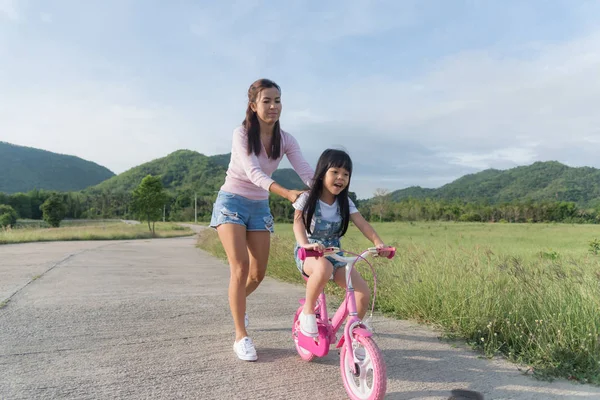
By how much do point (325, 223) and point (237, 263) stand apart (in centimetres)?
80

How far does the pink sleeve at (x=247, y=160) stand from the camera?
292 cm

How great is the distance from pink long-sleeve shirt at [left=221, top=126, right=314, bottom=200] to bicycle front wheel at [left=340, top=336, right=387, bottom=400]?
1.21 meters

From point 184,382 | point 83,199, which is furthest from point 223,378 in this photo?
point 83,199

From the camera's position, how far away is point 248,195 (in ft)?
10.9

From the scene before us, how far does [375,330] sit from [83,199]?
12073 centimetres

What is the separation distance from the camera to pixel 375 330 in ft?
13.6

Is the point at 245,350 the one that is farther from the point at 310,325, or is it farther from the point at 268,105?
the point at 268,105

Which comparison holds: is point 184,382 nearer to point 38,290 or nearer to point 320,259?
point 320,259

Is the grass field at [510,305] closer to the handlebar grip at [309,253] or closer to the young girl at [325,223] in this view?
the young girl at [325,223]

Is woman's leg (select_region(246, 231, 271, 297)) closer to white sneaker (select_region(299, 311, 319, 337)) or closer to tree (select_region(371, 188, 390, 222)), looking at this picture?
white sneaker (select_region(299, 311, 319, 337))

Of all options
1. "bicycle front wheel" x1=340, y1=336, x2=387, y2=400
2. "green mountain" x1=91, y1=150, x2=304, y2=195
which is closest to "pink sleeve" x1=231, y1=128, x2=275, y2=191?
"bicycle front wheel" x1=340, y1=336, x2=387, y2=400

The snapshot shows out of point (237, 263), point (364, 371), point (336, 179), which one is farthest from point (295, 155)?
point (364, 371)

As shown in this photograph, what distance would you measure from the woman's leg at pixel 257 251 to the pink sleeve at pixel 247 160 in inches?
24.2

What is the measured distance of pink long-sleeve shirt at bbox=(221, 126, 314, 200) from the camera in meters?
3.05
